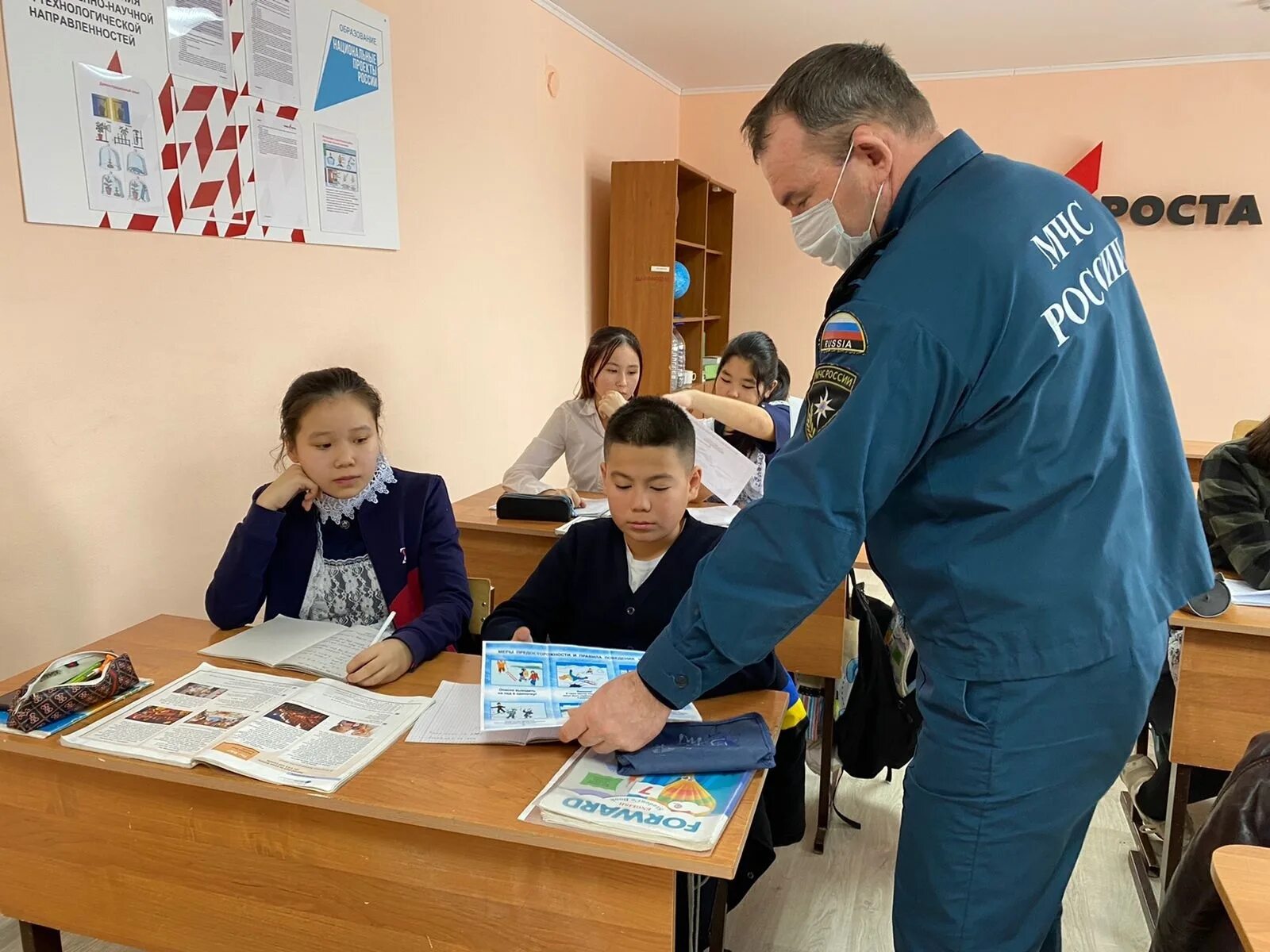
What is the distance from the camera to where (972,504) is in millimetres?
1066

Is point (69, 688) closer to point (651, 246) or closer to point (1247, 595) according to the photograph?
point (1247, 595)

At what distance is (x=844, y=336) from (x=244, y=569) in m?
1.27

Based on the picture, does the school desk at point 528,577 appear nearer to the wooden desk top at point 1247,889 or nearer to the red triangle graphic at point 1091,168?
the wooden desk top at point 1247,889

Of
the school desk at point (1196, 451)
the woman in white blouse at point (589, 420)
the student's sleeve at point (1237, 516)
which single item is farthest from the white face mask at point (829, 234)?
the school desk at point (1196, 451)

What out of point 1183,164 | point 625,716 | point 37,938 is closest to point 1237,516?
point 625,716

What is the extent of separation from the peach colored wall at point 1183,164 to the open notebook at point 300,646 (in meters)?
5.15

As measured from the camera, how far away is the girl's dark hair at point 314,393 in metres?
1.83

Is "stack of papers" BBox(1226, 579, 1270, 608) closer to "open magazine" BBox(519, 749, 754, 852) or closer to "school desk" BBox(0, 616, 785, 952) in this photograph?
"school desk" BBox(0, 616, 785, 952)

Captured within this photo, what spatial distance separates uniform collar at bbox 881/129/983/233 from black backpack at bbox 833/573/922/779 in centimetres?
134

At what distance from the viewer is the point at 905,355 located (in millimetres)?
1014

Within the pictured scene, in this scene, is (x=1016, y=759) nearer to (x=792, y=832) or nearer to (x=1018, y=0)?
(x=792, y=832)

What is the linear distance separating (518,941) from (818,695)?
4.95ft

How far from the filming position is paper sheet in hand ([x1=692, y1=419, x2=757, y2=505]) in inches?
96.0

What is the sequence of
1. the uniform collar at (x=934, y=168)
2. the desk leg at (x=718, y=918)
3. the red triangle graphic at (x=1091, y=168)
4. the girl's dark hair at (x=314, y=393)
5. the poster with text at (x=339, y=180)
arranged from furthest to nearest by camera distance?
1. the red triangle graphic at (x=1091, y=168)
2. the poster with text at (x=339, y=180)
3. the girl's dark hair at (x=314, y=393)
4. the desk leg at (x=718, y=918)
5. the uniform collar at (x=934, y=168)
